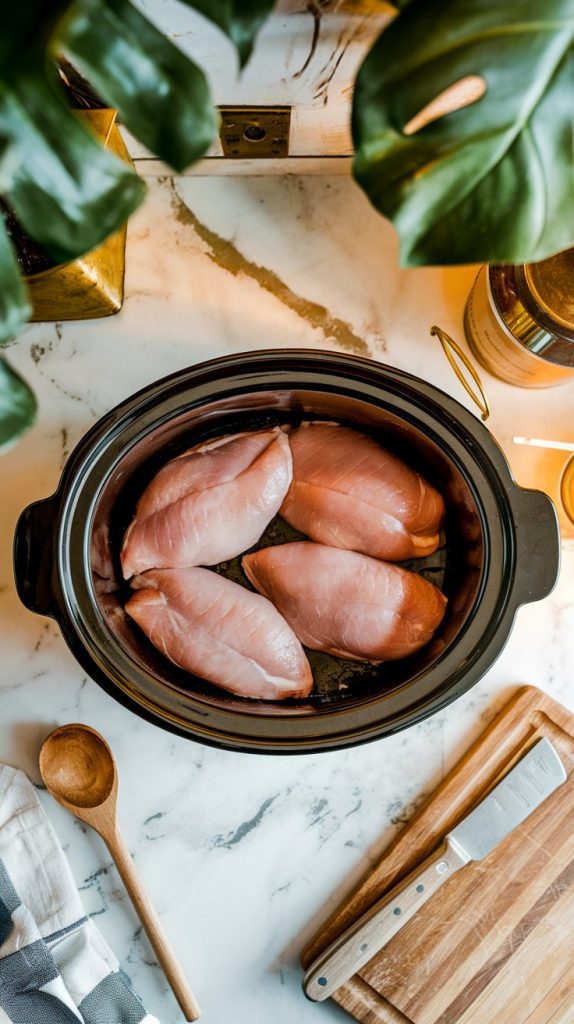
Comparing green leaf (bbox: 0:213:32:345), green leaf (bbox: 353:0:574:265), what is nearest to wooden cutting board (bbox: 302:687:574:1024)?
green leaf (bbox: 353:0:574:265)

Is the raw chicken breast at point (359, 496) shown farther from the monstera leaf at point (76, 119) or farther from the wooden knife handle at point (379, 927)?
the monstera leaf at point (76, 119)

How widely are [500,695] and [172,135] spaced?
2.69ft

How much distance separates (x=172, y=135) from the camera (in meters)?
0.50

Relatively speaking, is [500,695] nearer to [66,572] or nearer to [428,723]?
[428,723]

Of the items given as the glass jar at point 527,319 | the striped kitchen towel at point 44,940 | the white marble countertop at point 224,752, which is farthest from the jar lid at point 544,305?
the striped kitchen towel at point 44,940

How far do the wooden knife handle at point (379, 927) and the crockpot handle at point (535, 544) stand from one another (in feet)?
1.24

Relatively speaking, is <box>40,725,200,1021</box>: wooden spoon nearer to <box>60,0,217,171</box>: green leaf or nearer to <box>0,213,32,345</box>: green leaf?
<box>0,213,32,345</box>: green leaf

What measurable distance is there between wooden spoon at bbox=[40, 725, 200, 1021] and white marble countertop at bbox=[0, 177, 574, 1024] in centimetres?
3

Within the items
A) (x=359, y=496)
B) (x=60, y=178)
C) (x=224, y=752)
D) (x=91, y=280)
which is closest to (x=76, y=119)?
(x=60, y=178)

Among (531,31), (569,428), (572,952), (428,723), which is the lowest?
(572,952)

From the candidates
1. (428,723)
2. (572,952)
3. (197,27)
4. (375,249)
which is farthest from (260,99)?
(572,952)

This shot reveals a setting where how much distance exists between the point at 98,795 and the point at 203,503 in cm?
40

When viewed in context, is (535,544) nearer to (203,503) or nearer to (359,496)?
(359,496)

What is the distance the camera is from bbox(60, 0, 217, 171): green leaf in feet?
1.61
